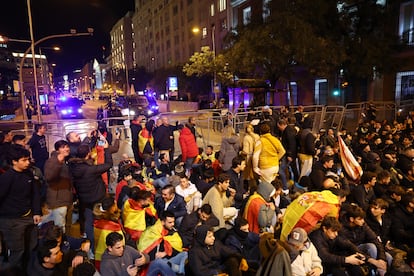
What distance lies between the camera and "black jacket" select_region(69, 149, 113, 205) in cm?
507

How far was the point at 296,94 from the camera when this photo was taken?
31.2 m

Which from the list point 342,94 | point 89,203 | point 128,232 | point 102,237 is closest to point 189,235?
point 128,232

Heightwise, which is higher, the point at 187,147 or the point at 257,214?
the point at 187,147

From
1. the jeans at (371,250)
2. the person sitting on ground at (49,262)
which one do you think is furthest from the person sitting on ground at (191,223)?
the jeans at (371,250)

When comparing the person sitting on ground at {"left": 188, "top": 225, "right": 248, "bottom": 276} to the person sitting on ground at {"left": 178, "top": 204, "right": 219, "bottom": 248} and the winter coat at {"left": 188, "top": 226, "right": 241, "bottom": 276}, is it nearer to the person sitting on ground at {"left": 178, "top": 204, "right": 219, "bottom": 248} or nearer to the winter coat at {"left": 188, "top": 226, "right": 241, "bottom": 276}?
the winter coat at {"left": 188, "top": 226, "right": 241, "bottom": 276}

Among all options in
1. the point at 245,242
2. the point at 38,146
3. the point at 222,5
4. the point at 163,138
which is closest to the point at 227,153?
the point at 163,138

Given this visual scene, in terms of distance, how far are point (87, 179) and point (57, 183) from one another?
0.46 meters

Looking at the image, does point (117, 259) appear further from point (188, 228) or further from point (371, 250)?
point (371, 250)

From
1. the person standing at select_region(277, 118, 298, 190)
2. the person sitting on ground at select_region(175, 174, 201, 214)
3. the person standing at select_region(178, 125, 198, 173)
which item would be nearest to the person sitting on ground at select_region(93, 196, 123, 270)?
the person sitting on ground at select_region(175, 174, 201, 214)

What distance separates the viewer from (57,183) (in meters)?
5.14

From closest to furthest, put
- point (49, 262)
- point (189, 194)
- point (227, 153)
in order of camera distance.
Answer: point (49, 262)
point (189, 194)
point (227, 153)

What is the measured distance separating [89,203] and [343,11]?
19.4 meters

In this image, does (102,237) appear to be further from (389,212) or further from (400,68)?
(400,68)

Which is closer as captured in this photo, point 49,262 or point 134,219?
point 49,262
